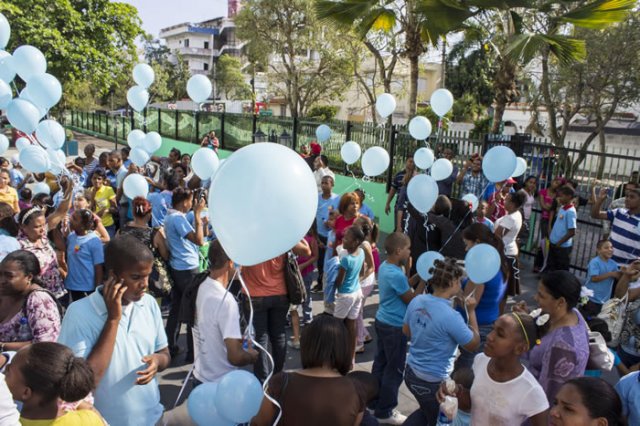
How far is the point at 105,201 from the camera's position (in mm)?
6355

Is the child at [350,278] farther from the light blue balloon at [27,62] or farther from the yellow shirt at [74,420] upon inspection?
the light blue balloon at [27,62]

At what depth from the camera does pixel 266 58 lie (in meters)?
21.9

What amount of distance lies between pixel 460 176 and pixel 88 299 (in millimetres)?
6790

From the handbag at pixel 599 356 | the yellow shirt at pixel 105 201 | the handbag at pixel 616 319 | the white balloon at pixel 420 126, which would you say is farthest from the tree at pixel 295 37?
the handbag at pixel 599 356

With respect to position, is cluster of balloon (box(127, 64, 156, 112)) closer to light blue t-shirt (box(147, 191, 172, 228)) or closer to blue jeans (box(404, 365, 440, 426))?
light blue t-shirt (box(147, 191, 172, 228))

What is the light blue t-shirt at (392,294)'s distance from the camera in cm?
377

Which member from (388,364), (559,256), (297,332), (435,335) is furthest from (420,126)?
(435,335)

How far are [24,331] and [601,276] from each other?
450 centimetres

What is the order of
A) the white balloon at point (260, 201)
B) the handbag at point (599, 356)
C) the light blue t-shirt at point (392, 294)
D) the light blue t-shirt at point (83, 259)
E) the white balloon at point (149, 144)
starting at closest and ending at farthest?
the white balloon at point (260, 201)
the handbag at point (599, 356)
the light blue t-shirt at point (392, 294)
the light blue t-shirt at point (83, 259)
the white balloon at point (149, 144)

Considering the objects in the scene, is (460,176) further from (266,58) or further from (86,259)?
(266,58)

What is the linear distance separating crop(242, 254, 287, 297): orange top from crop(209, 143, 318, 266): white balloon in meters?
1.41

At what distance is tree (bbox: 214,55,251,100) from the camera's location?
4606 cm

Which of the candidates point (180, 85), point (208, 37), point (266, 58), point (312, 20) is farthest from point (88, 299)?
point (208, 37)

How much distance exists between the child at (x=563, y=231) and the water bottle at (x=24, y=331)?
19.0ft
